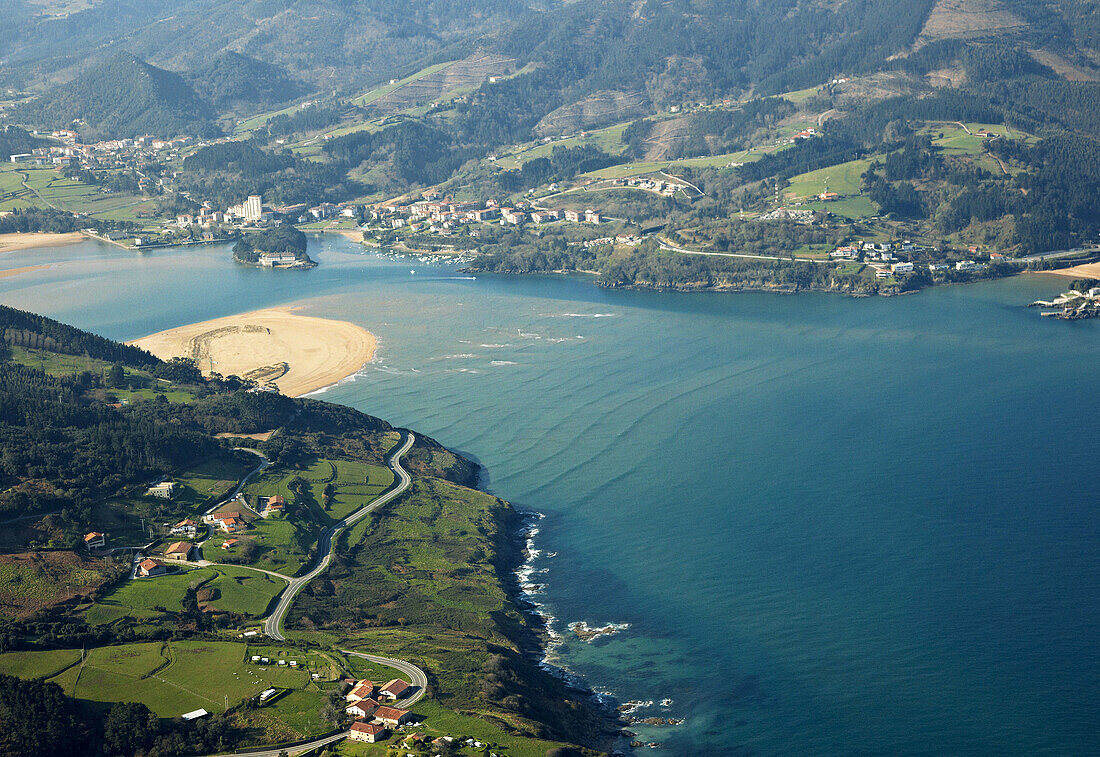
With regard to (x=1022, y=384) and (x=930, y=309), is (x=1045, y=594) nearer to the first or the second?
(x=1022, y=384)

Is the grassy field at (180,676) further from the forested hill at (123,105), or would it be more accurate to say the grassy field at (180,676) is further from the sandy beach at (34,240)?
the forested hill at (123,105)

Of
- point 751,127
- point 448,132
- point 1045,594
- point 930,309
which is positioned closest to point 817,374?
point 930,309

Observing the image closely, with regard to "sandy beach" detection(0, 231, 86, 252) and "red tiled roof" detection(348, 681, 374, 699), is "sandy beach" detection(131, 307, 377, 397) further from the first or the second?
"sandy beach" detection(0, 231, 86, 252)

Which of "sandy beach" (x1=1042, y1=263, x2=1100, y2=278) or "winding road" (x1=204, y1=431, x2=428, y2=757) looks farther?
"sandy beach" (x1=1042, y1=263, x2=1100, y2=278)

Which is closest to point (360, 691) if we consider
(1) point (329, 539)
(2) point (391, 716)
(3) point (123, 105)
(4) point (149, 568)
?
(2) point (391, 716)

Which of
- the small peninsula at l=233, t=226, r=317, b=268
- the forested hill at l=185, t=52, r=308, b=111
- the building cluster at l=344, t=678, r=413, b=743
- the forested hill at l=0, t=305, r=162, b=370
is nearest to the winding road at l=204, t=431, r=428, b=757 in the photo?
the building cluster at l=344, t=678, r=413, b=743

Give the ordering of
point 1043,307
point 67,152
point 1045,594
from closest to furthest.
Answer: point 1045,594, point 1043,307, point 67,152

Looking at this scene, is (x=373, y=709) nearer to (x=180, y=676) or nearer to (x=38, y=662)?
(x=180, y=676)
